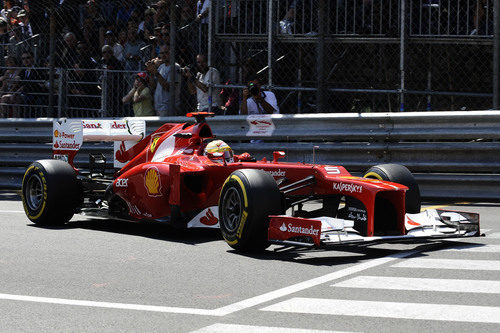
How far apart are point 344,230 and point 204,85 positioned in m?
6.80

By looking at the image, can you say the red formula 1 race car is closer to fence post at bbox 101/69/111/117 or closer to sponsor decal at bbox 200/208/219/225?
sponsor decal at bbox 200/208/219/225

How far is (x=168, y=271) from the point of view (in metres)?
7.06

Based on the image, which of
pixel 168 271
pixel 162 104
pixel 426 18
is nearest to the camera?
pixel 168 271

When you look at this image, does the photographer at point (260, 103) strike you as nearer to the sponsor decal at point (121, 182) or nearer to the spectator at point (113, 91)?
the spectator at point (113, 91)

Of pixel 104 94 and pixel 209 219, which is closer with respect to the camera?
pixel 209 219

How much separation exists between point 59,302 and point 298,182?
3189 mm

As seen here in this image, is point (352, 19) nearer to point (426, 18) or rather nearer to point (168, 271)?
point (426, 18)

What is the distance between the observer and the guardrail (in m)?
12.0

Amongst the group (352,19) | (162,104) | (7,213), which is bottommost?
(7,213)

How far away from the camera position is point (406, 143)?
12.5m

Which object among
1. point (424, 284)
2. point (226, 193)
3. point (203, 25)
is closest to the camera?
point (424, 284)

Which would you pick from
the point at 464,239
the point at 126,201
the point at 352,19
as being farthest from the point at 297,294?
the point at 352,19

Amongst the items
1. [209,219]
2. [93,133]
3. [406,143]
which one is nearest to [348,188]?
[209,219]

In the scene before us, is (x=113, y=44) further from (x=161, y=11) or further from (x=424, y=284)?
(x=424, y=284)
